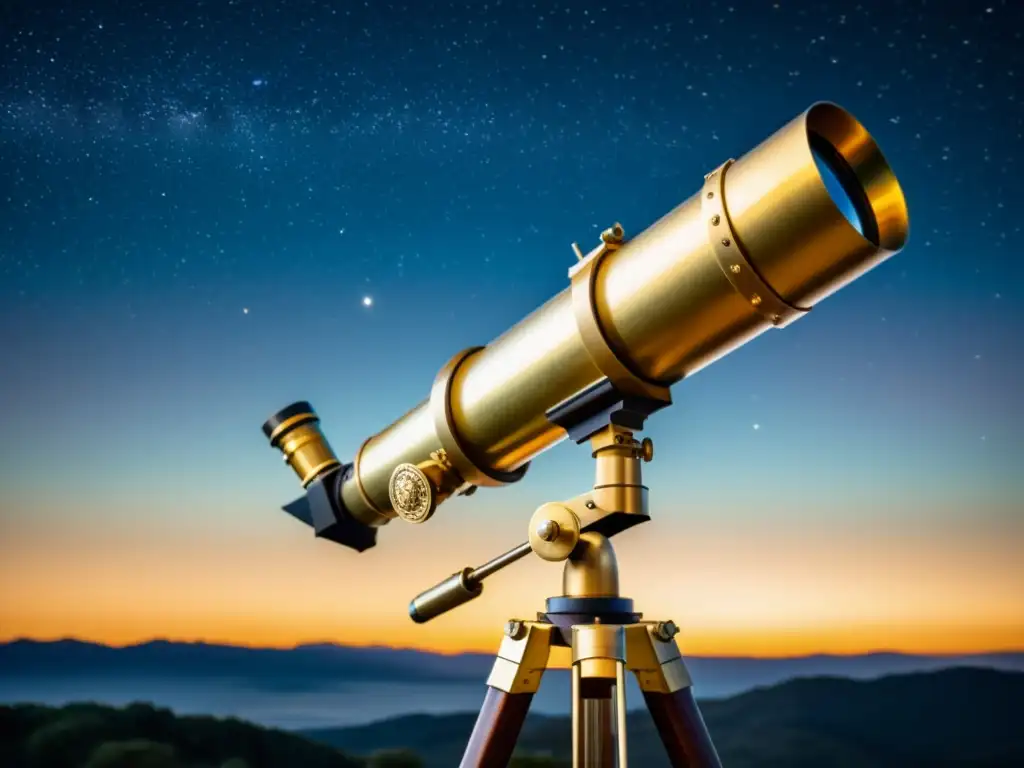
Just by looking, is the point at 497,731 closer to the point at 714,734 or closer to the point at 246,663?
the point at 714,734

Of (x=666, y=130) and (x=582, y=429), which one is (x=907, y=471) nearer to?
(x=666, y=130)

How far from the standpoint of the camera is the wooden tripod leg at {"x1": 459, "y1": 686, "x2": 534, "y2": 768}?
1545 mm

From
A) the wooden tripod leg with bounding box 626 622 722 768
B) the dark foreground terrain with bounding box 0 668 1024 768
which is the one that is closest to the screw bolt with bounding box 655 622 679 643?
the wooden tripod leg with bounding box 626 622 722 768

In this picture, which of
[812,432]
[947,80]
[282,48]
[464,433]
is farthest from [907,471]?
[282,48]

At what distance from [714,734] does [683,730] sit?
254 centimetres

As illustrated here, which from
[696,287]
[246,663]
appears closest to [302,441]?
[696,287]

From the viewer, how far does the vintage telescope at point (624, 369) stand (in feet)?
4.52

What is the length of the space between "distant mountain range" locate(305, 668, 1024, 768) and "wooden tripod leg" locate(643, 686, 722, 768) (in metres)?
2.26

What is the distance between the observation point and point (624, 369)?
159cm

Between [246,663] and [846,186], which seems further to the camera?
[246,663]

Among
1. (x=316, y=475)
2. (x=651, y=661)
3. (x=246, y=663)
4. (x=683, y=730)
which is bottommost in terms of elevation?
(x=683, y=730)

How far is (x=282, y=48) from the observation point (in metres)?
3.76

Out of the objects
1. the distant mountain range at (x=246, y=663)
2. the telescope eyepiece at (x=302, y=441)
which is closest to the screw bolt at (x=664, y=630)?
the telescope eyepiece at (x=302, y=441)

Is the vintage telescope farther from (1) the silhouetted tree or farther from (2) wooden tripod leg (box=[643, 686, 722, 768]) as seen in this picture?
(1) the silhouetted tree
